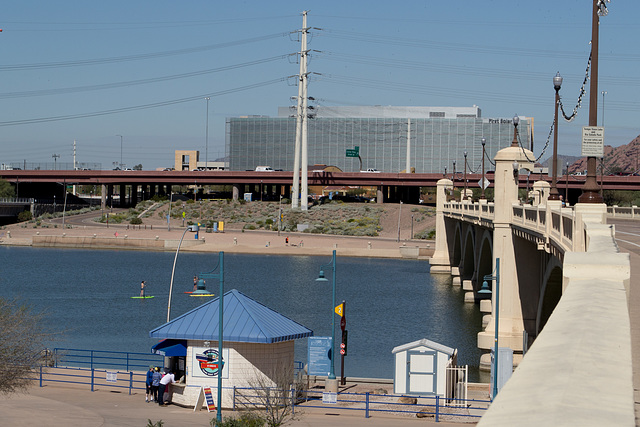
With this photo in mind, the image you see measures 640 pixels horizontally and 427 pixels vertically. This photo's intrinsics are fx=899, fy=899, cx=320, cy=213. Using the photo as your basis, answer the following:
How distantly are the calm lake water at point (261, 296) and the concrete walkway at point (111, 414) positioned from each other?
559 inches

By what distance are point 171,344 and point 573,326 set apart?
79.1 ft

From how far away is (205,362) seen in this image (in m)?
29.3

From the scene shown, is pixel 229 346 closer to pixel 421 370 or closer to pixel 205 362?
pixel 205 362

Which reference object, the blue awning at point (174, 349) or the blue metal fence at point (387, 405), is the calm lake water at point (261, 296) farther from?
the blue awning at point (174, 349)

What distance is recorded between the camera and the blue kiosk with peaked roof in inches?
1132

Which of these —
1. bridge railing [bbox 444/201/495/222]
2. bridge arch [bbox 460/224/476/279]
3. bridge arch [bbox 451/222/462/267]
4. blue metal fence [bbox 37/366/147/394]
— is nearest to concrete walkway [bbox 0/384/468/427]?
blue metal fence [bbox 37/366/147/394]

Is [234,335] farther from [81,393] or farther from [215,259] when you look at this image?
[215,259]

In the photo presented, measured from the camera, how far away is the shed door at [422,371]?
30.6m

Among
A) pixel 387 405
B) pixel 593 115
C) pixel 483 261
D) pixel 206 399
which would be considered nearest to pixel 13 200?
pixel 483 261

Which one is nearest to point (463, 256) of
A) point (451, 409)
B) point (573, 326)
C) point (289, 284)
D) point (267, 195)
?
point (289, 284)

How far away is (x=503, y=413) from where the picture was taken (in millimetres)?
4797

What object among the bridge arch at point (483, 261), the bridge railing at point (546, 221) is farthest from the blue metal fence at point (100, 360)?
the bridge arch at point (483, 261)

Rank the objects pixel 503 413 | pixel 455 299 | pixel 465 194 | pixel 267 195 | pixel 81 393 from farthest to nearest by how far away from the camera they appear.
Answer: pixel 267 195, pixel 465 194, pixel 455 299, pixel 81 393, pixel 503 413

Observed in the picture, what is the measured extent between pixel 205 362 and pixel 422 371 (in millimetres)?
7368
